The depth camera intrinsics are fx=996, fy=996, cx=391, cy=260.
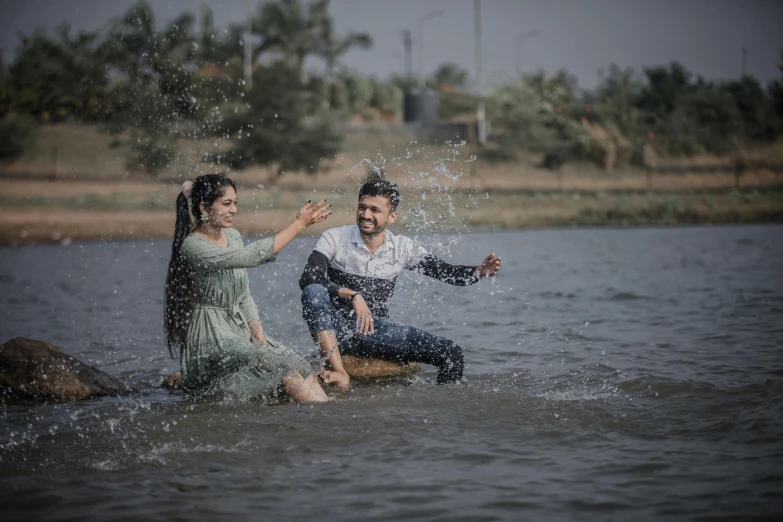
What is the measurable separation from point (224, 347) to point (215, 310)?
30 centimetres

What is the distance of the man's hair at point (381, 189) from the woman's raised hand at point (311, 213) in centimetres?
128

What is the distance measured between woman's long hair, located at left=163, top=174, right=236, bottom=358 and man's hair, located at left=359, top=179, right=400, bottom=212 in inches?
52.1

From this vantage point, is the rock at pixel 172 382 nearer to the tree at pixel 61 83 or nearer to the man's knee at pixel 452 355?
the man's knee at pixel 452 355

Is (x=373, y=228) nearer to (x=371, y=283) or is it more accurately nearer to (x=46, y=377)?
(x=371, y=283)

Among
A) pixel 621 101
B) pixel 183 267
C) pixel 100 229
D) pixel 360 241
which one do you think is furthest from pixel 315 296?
pixel 621 101

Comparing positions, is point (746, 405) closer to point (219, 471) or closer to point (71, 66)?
point (219, 471)

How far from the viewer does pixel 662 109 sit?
56.6 metres

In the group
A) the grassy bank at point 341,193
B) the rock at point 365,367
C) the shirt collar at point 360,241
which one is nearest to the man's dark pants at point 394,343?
the rock at point 365,367

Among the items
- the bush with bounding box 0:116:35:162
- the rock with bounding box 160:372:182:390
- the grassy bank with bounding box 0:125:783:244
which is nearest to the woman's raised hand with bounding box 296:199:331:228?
the rock with bounding box 160:372:182:390

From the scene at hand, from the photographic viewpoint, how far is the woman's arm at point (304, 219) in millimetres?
6652

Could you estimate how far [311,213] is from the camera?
21.9 feet

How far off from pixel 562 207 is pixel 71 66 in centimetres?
2090

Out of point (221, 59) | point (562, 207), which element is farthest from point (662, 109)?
point (221, 59)

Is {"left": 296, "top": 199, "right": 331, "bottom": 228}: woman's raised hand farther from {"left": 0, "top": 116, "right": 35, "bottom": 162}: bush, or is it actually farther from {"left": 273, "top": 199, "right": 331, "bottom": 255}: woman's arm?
{"left": 0, "top": 116, "right": 35, "bottom": 162}: bush
